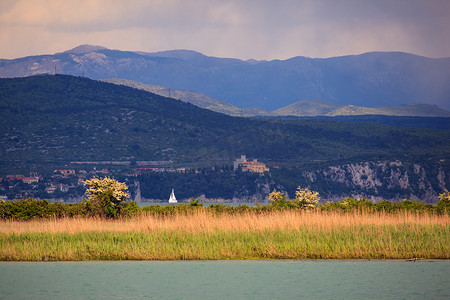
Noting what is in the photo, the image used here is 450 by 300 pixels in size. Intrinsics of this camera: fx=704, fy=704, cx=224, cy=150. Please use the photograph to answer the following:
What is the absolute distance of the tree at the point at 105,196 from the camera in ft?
103

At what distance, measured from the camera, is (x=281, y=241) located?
26047mm

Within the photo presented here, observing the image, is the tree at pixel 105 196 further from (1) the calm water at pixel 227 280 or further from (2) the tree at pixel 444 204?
(2) the tree at pixel 444 204

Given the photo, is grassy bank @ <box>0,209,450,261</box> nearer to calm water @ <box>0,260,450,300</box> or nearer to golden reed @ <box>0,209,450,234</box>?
golden reed @ <box>0,209,450,234</box>

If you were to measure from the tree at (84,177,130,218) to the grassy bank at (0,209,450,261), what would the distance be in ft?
7.63

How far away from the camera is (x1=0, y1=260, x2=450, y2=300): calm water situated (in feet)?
63.1

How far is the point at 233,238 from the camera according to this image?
26281 mm

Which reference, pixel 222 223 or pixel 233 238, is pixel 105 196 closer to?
pixel 222 223

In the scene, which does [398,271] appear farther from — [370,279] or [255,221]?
[255,221]

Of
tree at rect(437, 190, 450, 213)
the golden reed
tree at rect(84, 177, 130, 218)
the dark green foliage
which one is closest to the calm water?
the golden reed

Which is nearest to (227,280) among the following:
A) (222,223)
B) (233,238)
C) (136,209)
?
(233,238)

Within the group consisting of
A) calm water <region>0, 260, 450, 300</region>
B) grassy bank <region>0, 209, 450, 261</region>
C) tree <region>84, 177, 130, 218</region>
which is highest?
tree <region>84, 177, 130, 218</region>

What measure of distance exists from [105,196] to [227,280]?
11538mm

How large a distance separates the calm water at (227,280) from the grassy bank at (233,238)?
0.71 meters

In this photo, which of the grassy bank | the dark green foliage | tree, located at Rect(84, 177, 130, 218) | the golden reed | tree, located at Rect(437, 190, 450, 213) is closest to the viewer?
the grassy bank
